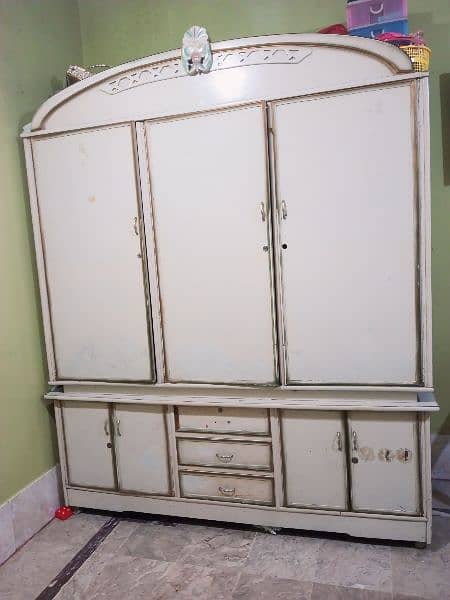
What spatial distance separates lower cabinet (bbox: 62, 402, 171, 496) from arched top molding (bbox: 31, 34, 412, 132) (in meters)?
1.40

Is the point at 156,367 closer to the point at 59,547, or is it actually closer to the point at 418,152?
the point at 59,547

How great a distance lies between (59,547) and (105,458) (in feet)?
1.44

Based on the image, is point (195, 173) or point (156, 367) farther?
point (156, 367)

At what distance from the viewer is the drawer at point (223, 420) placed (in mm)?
2211

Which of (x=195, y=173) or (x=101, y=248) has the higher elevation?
(x=195, y=173)

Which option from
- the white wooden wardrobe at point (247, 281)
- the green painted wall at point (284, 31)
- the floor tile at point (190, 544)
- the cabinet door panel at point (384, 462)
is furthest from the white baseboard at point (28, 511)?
the green painted wall at point (284, 31)

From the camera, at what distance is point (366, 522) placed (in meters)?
2.10

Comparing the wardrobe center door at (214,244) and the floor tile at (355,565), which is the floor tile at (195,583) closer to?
the floor tile at (355,565)

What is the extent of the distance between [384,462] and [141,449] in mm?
1144

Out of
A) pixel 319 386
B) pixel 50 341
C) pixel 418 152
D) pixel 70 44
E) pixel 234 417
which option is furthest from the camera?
pixel 70 44

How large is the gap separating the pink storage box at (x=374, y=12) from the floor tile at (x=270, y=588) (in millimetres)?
2411

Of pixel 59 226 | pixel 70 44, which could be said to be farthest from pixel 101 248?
pixel 70 44

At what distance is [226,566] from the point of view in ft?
6.71

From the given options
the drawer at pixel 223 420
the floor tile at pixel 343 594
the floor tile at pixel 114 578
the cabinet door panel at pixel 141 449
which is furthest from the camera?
the cabinet door panel at pixel 141 449
